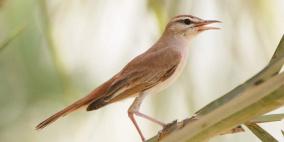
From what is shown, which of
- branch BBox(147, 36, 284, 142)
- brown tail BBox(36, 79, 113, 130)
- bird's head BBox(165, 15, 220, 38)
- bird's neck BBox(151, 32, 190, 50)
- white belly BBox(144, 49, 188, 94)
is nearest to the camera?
branch BBox(147, 36, 284, 142)

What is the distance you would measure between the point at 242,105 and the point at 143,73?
3.28ft

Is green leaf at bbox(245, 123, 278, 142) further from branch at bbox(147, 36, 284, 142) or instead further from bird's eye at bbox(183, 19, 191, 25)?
bird's eye at bbox(183, 19, 191, 25)

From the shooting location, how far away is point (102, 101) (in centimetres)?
147

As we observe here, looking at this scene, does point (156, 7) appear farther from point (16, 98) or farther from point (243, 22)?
point (16, 98)

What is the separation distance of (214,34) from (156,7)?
430 mm

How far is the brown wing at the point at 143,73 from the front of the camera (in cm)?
158

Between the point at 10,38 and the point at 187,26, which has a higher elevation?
the point at 10,38

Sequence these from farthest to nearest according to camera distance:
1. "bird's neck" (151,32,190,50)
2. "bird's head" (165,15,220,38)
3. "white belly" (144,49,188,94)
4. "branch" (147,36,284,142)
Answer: "bird's neck" (151,32,190,50) < "bird's head" (165,15,220,38) < "white belly" (144,49,188,94) < "branch" (147,36,284,142)

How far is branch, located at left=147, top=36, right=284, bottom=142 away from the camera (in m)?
0.72

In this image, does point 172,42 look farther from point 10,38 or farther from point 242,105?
point 242,105

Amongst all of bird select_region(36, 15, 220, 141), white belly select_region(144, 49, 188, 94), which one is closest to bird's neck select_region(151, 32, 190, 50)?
bird select_region(36, 15, 220, 141)

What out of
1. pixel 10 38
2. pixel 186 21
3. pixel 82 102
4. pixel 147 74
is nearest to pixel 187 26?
pixel 186 21

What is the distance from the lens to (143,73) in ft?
5.65

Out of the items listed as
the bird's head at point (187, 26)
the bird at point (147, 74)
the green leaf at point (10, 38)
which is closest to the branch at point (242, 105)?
the green leaf at point (10, 38)
